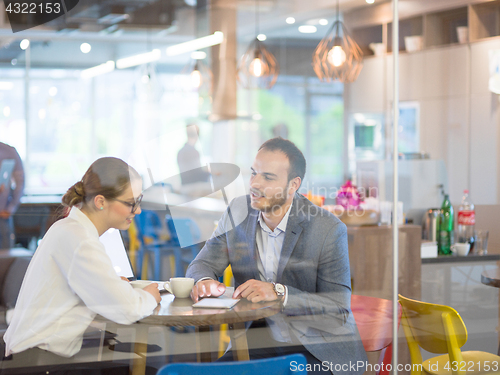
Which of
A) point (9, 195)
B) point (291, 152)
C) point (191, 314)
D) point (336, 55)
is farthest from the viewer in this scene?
point (336, 55)

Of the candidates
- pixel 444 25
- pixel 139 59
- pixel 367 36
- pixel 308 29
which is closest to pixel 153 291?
pixel 139 59

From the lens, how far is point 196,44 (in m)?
2.10

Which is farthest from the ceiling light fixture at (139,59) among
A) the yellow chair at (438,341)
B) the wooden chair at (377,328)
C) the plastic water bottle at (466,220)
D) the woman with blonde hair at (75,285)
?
the plastic water bottle at (466,220)

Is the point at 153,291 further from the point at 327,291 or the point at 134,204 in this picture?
the point at 327,291

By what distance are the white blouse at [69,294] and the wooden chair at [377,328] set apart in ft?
3.13

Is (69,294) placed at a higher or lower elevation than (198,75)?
lower

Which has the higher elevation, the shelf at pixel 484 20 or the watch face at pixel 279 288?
the shelf at pixel 484 20

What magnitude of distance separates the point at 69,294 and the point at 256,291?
62 cm

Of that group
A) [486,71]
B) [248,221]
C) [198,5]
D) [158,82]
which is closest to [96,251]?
A: [248,221]

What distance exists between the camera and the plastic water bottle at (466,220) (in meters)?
2.52

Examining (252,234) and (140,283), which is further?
(252,234)

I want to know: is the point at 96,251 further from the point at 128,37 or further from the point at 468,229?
the point at 468,229

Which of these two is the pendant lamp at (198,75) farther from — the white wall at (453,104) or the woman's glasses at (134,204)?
the white wall at (453,104)

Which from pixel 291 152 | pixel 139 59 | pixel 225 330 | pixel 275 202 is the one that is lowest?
pixel 225 330
